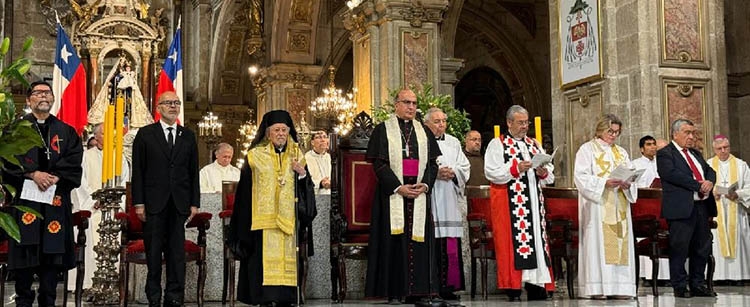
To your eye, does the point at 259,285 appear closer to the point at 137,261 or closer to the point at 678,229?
the point at 137,261

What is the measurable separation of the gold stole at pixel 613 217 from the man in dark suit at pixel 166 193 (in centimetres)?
322

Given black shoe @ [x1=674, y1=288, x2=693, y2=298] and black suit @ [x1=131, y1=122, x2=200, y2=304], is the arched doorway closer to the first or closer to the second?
black shoe @ [x1=674, y1=288, x2=693, y2=298]

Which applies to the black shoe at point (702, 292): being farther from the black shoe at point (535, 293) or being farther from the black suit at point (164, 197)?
the black suit at point (164, 197)

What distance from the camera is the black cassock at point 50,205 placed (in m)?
6.16

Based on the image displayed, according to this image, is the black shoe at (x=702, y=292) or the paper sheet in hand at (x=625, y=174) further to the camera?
the black shoe at (x=702, y=292)

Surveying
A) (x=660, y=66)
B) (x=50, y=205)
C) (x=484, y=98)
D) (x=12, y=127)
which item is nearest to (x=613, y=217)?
(x=660, y=66)

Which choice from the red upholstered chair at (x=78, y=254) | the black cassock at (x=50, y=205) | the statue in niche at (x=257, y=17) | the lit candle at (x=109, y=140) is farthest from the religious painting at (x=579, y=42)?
the statue in niche at (x=257, y=17)

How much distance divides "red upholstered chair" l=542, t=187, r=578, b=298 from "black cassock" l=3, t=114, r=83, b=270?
12.6ft

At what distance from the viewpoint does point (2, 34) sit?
79.3ft

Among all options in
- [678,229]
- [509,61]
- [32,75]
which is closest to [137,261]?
[678,229]

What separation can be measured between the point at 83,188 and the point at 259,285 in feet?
9.86

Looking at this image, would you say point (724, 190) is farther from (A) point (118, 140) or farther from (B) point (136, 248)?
(A) point (118, 140)

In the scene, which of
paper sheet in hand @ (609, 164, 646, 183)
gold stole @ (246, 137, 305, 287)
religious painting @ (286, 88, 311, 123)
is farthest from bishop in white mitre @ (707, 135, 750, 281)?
religious painting @ (286, 88, 311, 123)

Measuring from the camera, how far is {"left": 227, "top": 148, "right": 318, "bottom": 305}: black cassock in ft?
22.6
